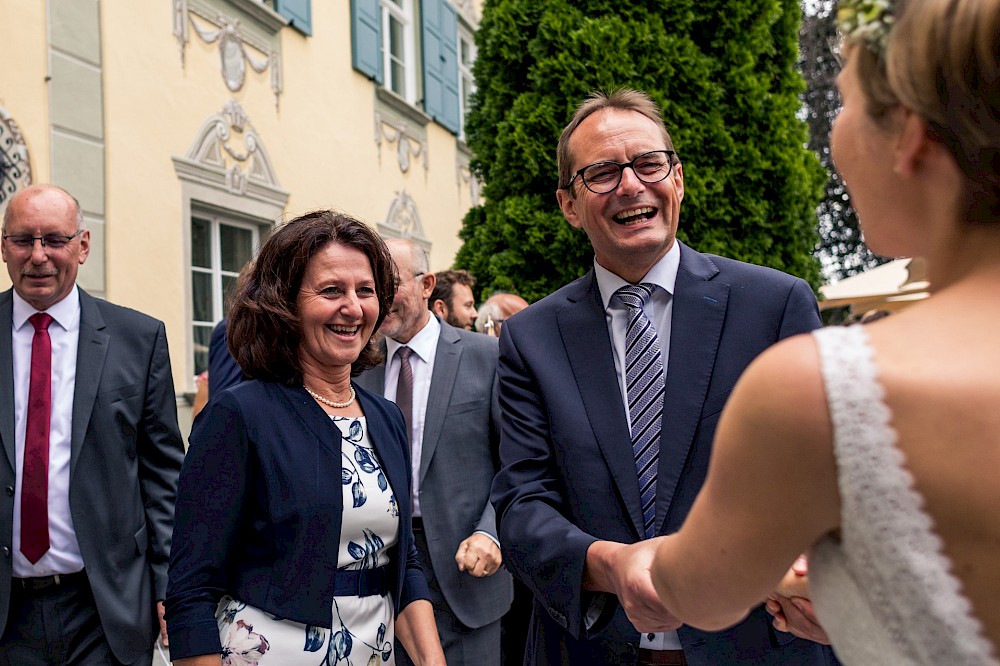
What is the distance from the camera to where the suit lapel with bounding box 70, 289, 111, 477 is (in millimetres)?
3631

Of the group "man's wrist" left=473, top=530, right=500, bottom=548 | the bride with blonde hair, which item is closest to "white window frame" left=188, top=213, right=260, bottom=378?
"man's wrist" left=473, top=530, right=500, bottom=548

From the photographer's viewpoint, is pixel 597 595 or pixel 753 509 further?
pixel 597 595

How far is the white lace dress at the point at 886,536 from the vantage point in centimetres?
96

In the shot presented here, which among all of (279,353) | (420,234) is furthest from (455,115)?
(279,353)

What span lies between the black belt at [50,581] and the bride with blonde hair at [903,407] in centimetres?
305

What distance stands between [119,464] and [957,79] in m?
3.35

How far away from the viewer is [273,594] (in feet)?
7.93

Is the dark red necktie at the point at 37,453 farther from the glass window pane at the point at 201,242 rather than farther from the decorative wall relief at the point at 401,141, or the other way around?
the decorative wall relief at the point at 401,141

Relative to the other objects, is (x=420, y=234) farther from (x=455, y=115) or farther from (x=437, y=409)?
(x=437, y=409)

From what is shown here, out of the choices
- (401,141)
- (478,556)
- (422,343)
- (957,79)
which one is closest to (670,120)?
(422,343)

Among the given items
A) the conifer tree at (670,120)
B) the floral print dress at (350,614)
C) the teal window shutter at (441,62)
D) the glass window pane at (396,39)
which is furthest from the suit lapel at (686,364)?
the teal window shutter at (441,62)

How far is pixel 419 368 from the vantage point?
4438 mm

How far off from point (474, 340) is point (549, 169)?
2.62 meters

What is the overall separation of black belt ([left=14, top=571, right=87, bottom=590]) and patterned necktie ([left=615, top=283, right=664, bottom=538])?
223cm
